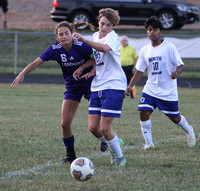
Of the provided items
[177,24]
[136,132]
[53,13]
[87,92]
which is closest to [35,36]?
[53,13]

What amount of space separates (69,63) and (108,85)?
59 cm

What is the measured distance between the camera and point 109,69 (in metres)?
5.56

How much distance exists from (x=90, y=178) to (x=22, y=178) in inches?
26.7

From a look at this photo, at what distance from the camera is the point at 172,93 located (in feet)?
22.2

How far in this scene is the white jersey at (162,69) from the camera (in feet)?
22.1

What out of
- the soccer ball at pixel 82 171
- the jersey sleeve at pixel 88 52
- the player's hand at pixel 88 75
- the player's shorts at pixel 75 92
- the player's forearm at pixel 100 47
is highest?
the player's forearm at pixel 100 47

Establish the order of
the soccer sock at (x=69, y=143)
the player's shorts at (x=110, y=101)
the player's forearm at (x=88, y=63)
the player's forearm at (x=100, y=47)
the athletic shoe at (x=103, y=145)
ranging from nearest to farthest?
the player's forearm at (x=100, y=47)
the player's shorts at (x=110, y=101)
the player's forearm at (x=88, y=63)
the soccer sock at (x=69, y=143)
the athletic shoe at (x=103, y=145)

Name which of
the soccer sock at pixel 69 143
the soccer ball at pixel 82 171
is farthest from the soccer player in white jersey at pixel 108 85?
the soccer ball at pixel 82 171

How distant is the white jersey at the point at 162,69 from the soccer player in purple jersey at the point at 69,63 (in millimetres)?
1227

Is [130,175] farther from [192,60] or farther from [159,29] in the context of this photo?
[192,60]

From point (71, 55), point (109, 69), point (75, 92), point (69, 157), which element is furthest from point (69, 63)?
point (69, 157)

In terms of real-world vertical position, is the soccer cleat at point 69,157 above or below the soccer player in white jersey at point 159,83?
below

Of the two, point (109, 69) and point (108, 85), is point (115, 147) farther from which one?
point (109, 69)

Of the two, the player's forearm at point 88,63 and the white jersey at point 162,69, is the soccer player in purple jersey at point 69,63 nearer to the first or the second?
the player's forearm at point 88,63
